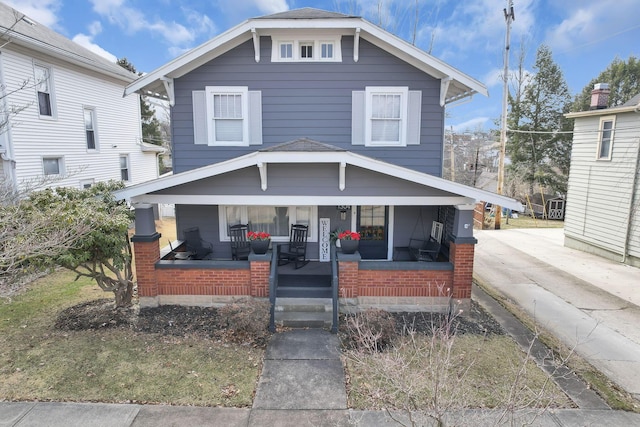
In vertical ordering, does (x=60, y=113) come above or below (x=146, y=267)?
above

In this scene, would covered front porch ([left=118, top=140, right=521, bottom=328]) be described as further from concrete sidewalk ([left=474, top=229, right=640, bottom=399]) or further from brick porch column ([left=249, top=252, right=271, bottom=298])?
concrete sidewalk ([left=474, top=229, right=640, bottom=399])

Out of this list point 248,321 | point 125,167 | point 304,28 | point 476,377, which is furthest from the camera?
point 125,167

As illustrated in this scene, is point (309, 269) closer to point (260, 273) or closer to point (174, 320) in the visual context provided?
point (260, 273)

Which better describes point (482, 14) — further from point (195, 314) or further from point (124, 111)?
point (195, 314)

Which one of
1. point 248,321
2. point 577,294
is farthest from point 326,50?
point 577,294

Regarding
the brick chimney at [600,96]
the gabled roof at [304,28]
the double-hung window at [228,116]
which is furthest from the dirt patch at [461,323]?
the brick chimney at [600,96]

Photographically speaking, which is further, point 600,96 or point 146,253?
point 600,96

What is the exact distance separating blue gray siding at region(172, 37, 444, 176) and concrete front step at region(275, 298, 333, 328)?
3.82 metres

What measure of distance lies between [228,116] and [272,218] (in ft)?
9.37

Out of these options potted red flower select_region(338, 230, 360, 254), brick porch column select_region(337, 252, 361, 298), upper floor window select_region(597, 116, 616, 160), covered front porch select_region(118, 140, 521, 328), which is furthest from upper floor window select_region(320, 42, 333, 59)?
upper floor window select_region(597, 116, 616, 160)

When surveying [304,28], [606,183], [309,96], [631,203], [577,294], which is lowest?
[577,294]

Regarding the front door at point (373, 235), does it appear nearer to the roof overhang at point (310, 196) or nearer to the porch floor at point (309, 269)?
the porch floor at point (309, 269)

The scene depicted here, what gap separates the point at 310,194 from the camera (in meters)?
7.61

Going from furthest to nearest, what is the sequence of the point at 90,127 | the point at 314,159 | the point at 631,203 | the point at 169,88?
the point at 90,127
the point at 631,203
the point at 169,88
the point at 314,159
